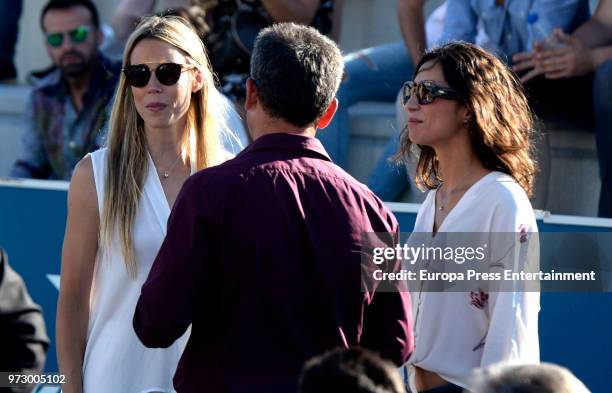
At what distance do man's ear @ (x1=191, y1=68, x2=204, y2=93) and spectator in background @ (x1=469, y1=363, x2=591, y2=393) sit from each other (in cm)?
170

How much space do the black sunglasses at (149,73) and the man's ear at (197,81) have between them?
0.24ft

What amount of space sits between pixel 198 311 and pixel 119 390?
0.71 m

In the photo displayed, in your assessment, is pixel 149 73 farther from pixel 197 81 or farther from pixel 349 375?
pixel 349 375

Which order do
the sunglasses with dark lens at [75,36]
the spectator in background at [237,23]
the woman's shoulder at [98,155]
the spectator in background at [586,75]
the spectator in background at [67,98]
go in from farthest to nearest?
1. the sunglasses with dark lens at [75,36]
2. the spectator in background at [67,98]
3. the spectator in background at [237,23]
4. the spectator in background at [586,75]
5. the woman's shoulder at [98,155]

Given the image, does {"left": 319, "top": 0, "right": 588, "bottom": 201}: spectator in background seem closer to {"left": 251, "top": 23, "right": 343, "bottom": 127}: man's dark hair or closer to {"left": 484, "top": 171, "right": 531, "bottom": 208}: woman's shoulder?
{"left": 484, "top": 171, "right": 531, "bottom": 208}: woman's shoulder

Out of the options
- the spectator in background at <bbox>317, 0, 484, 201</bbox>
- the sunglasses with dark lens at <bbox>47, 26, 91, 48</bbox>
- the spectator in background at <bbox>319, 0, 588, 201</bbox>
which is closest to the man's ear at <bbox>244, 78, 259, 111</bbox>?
the spectator in background at <bbox>319, 0, 588, 201</bbox>

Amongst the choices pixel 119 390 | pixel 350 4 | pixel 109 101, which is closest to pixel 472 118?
pixel 119 390

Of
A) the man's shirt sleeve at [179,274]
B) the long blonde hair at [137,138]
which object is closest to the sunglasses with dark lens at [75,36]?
the long blonde hair at [137,138]

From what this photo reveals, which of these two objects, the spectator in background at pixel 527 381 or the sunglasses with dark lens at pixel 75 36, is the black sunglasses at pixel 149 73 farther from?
the sunglasses with dark lens at pixel 75 36

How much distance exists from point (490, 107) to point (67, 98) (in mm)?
3470

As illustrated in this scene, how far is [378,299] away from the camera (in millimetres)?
2650

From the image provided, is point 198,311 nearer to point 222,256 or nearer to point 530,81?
point 222,256

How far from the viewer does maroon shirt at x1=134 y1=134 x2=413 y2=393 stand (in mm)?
2457

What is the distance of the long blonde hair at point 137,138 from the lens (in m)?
3.11
